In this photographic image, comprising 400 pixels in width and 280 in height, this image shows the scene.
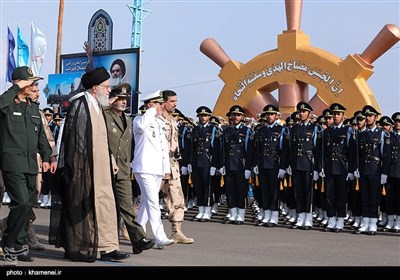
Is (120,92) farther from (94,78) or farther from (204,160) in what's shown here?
(204,160)

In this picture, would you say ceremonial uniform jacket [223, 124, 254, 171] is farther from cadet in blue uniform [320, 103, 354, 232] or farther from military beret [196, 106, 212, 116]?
cadet in blue uniform [320, 103, 354, 232]

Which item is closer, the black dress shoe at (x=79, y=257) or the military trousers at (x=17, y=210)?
the military trousers at (x=17, y=210)

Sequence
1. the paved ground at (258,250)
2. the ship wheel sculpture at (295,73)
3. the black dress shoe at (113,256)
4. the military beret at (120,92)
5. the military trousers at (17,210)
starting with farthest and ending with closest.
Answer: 1. the ship wheel sculpture at (295,73)
2. the military beret at (120,92)
3. the paved ground at (258,250)
4. the black dress shoe at (113,256)
5. the military trousers at (17,210)

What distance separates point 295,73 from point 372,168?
1063 centimetres

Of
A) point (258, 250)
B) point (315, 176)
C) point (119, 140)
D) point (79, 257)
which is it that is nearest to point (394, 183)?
point (315, 176)

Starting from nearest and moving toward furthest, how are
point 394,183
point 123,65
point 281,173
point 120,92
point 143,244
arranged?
point 143,244 → point 120,92 → point 394,183 → point 281,173 → point 123,65

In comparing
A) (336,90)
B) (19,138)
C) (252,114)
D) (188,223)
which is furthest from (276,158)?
(252,114)

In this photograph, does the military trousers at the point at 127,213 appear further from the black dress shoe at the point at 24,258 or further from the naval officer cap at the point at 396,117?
the naval officer cap at the point at 396,117

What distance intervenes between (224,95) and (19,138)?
17357 millimetres

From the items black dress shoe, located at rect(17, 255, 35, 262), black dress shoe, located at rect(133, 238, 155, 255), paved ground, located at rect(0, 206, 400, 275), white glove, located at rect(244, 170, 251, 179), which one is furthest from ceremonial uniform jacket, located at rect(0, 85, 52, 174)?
white glove, located at rect(244, 170, 251, 179)

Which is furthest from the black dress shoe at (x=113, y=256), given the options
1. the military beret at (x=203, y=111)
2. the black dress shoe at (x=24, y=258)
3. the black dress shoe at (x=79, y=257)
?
the military beret at (x=203, y=111)

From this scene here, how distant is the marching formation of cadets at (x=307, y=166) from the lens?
1272 centimetres

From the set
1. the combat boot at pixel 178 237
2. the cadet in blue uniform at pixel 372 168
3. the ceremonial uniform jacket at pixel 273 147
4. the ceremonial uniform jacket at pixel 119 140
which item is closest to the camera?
the ceremonial uniform jacket at pixel 119 140

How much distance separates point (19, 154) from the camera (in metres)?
7.71
